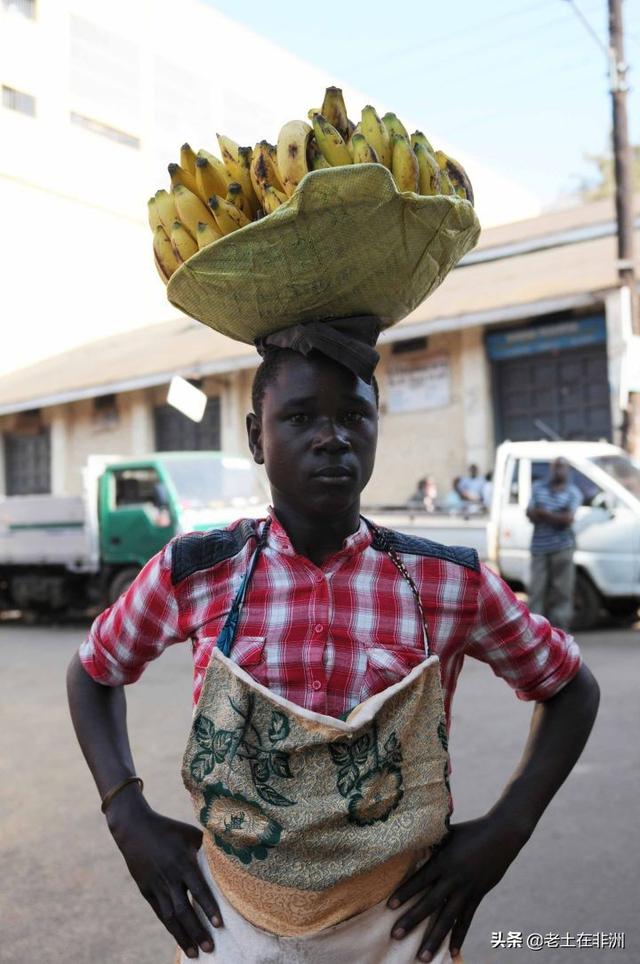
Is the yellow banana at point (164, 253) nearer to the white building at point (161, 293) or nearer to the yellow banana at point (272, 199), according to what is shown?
the yellow banana at point (272, 199)

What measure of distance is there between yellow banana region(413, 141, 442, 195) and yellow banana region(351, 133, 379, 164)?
10cm

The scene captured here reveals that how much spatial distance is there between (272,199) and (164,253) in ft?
0.90

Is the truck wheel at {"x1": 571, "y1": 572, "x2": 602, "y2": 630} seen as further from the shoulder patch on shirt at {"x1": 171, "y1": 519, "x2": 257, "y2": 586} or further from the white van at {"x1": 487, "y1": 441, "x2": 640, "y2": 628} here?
Answer: the shoulder patch on shirt at {"x1": 171, "y1": 519, "x2": 257, "y2": 586}

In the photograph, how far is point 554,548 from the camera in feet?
27.6

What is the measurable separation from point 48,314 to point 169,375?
10736 millimetres

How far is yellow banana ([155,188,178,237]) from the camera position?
1618mm

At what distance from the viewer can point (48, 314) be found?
86.4 feet

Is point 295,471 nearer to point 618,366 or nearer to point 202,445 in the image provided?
point 618,366

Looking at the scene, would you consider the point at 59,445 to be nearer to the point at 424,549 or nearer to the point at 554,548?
the point at 554,548

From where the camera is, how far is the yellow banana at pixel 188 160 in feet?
5.44

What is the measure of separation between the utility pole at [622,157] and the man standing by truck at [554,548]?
352cm

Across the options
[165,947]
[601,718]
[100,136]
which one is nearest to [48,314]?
[100,136]

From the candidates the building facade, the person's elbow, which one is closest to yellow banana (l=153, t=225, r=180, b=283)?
the person's elbow

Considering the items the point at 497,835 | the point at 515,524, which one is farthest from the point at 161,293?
the point at 497,835
